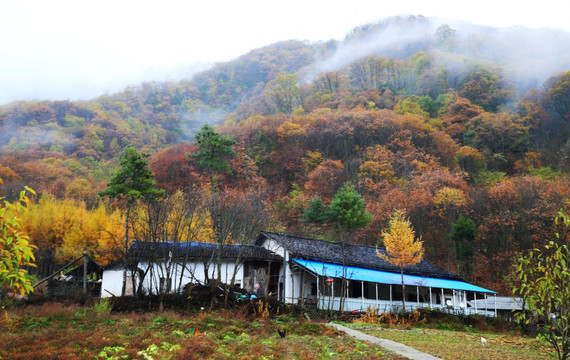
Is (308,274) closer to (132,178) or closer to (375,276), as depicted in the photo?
(375,276)

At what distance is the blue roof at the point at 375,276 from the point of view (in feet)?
81.4

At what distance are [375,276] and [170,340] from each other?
19382 millimetres

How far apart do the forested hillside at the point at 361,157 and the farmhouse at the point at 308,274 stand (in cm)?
187

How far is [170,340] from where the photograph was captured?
962 centimetres

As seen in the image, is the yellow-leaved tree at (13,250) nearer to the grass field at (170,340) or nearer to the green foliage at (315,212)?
the grass field at (170,340)

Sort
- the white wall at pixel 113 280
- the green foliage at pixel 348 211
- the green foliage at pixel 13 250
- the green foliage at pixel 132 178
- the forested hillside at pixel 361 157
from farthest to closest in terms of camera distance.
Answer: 1. the green foliage at pixel 348 211
2. the forested hillside at pixel 361 157
3. the green foliage at pixel 132 178
4. the white wall at pixel 113 280
5. the green foliage at pixel 13 250

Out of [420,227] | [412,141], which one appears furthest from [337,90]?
[420,227]

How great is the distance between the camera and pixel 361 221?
37.2 metres

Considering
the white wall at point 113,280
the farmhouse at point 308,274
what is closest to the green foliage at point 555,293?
the farmhouse at point 308,274

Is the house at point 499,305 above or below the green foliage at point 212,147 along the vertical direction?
below

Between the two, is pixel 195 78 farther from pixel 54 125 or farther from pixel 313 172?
pixel 313 172

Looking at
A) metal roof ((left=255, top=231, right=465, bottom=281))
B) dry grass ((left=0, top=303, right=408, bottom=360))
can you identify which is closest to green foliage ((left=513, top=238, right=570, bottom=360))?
dry grass ((left=0, top=303, right=408, bottom=360))

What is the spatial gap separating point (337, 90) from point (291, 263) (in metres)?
70.9

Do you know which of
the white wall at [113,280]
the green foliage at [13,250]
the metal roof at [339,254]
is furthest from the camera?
the metal roof at [339,254]
